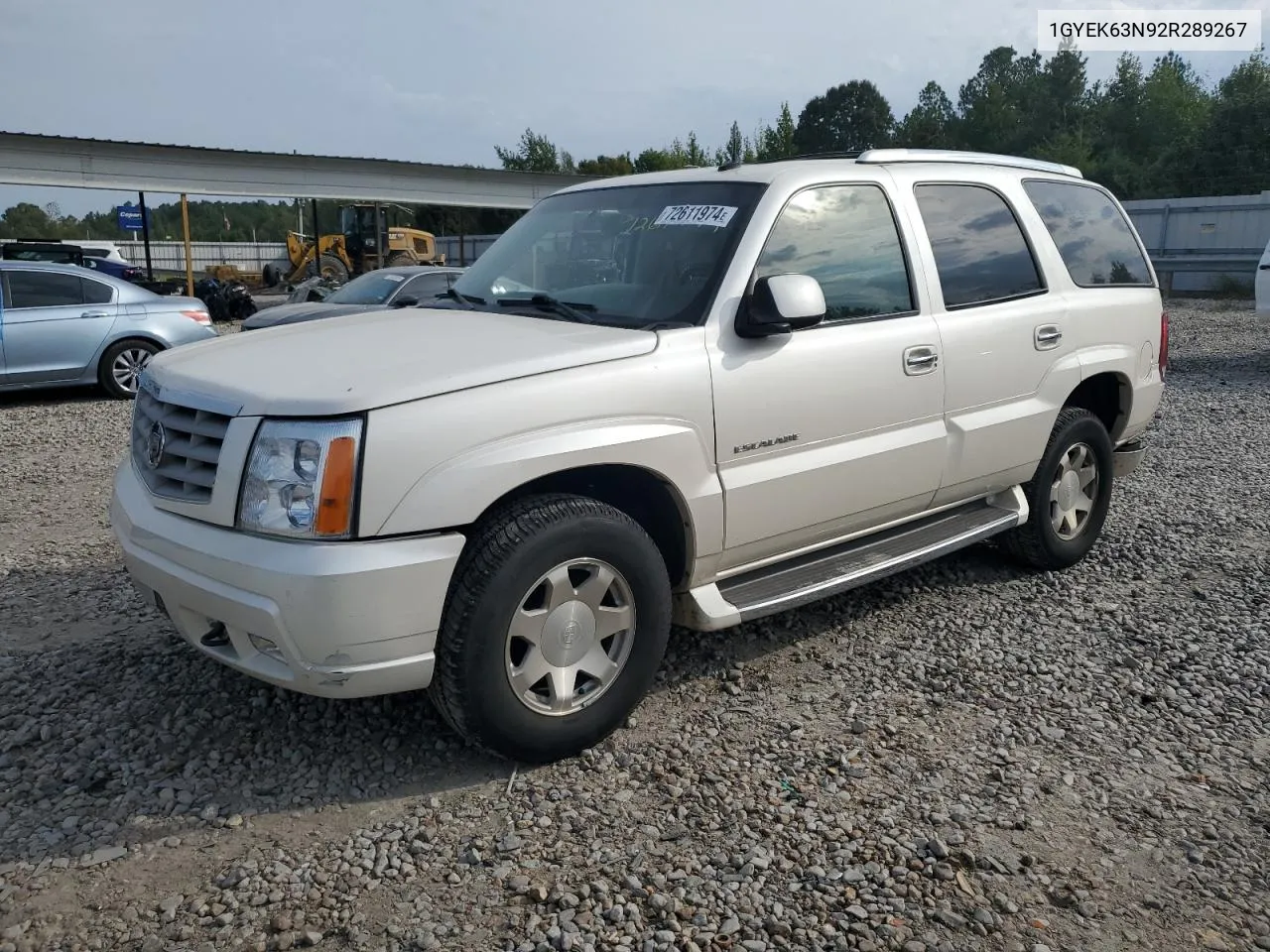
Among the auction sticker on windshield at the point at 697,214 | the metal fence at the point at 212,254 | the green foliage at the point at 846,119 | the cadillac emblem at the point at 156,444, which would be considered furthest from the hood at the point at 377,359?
the green foliage at the point at 846,119

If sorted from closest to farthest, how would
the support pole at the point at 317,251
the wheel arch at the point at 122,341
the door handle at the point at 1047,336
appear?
the door handle at the point at 1047,336 < the wheel arch at the point at 122,341 < the support pole at the point at 317,251

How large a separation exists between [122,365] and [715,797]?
9.95m

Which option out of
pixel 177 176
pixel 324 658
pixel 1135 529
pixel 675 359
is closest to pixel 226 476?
pixel 324 658

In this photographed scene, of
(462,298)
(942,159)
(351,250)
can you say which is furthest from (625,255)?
(351,250)

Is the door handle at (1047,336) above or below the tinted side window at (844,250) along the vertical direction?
below

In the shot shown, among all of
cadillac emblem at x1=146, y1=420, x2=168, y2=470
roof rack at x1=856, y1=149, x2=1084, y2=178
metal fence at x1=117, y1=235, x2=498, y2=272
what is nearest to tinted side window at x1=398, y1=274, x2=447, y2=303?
roof rack at x1=856, y1=149, x2=1084, y2=178

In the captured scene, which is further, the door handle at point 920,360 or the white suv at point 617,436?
the door handle at point 920,360

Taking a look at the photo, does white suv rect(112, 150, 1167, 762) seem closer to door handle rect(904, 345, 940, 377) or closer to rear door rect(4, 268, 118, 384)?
door handle rect(904, 345, 940, 377)

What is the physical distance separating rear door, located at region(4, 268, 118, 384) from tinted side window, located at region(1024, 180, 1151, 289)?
31.3ft

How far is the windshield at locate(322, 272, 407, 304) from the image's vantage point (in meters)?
12.5

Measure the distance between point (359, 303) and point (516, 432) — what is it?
996 centimetres

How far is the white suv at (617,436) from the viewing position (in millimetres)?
2887

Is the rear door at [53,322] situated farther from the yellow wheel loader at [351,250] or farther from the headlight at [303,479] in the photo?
the yellow wheel loader at [351,250]

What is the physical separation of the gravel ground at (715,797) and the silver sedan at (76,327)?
6570 mm
